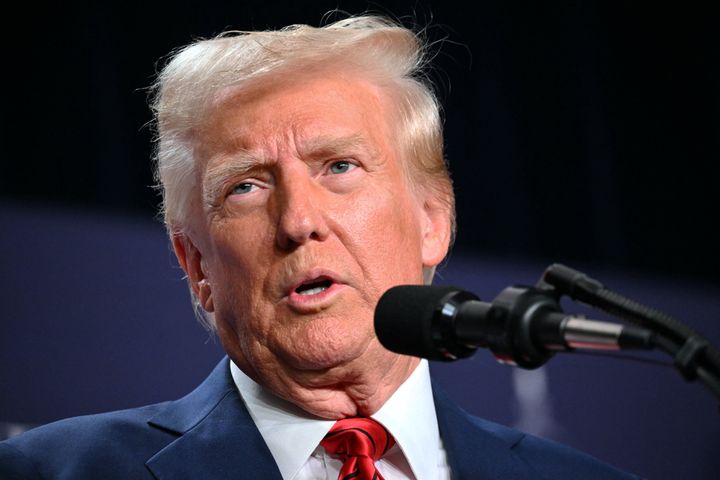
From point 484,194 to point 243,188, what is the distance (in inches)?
43.8

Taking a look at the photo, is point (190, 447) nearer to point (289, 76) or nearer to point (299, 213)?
point (299, 213)

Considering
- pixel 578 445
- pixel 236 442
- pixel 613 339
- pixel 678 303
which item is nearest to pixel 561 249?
pixel 678 303

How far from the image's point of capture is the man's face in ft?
6.40

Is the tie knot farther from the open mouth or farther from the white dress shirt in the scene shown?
the open mouth

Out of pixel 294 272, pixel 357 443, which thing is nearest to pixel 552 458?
pixel 357 443

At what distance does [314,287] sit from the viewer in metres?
1.98

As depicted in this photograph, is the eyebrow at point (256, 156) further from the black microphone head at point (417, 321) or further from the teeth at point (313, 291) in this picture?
the black microphone head at point (417, 321)

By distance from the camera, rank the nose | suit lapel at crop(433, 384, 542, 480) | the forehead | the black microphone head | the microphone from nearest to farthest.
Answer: the microphone → the black microphone head → the nose → the forehead → suit lapel at crop(433, 384, 542, 480)

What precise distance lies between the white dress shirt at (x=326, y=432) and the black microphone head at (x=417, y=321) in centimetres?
72

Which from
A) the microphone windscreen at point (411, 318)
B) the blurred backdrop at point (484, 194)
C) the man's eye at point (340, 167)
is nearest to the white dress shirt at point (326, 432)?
the man's eye at point (340, 167)

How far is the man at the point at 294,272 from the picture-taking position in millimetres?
1973

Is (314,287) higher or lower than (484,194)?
higher

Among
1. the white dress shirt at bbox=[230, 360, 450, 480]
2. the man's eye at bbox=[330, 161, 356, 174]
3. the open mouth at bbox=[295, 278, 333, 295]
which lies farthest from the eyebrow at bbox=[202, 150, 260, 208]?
the white dress shirt at bbox=[230, 360, 450, 480]

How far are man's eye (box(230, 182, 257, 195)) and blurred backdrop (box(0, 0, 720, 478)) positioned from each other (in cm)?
59
